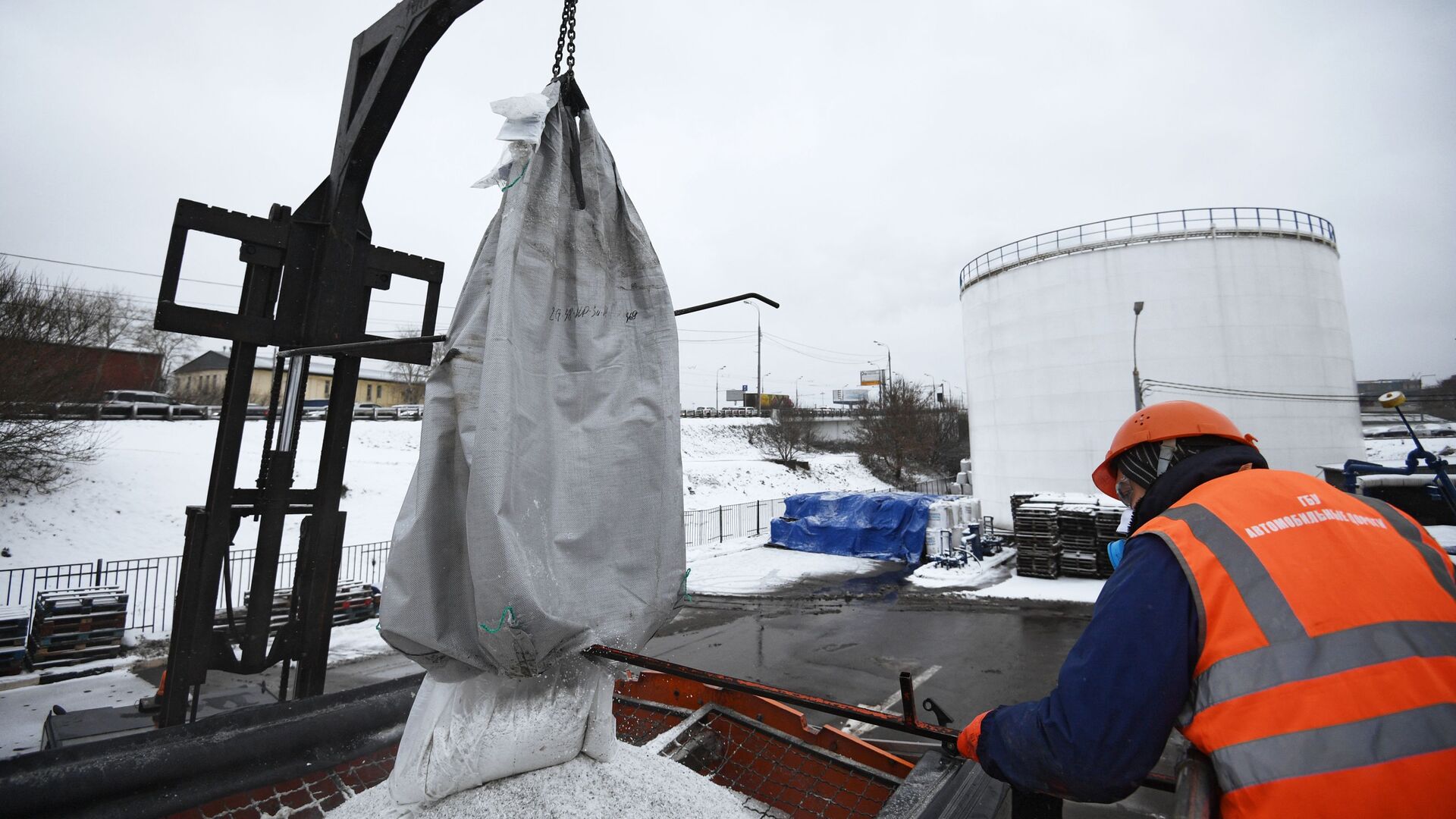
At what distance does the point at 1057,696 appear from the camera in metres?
1.39

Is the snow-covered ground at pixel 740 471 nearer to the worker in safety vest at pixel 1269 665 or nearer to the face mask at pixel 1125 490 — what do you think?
the face mask at pixel 1125 490

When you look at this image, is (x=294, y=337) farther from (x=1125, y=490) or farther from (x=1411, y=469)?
(x=1411, y=469)

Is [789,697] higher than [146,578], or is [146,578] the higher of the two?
[789,697]

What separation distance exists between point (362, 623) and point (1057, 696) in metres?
11.7

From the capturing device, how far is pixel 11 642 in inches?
280

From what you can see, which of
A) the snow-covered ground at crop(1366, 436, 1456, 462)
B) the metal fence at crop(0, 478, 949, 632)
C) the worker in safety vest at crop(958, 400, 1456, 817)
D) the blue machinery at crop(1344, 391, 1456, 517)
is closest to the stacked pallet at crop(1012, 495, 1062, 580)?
the blue machinery at crop(1344, 391, 1456, 517)

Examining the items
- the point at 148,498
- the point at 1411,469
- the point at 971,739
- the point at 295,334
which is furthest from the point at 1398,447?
the point at 148,498

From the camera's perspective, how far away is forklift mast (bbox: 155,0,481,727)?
3201mm

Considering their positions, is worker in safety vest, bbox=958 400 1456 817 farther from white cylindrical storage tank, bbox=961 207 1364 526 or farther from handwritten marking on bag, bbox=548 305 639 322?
white cylindrical storage tank, bbox=961 207 1364 526

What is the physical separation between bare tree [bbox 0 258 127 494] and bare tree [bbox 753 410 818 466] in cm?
3032

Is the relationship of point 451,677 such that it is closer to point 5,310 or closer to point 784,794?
point 784,794

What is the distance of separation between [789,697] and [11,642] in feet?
33.1

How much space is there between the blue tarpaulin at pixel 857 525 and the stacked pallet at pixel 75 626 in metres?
14.6

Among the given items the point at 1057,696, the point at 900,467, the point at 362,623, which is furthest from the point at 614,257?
the point at 900,467
